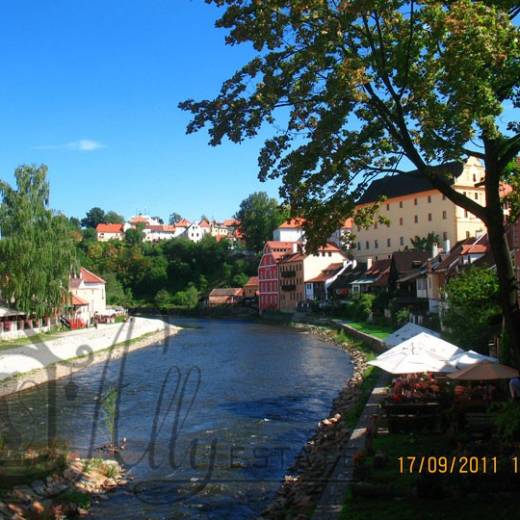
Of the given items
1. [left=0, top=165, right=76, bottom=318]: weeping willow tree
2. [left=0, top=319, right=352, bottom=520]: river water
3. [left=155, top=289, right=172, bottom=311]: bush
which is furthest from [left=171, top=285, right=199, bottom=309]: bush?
[left=0, top=319, right=352, bottom=520]: river water

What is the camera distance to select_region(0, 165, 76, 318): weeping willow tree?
1714 inches

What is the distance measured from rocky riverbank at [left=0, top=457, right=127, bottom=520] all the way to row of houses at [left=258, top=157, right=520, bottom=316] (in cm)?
3444

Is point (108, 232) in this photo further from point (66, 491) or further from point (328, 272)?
point (66, 491)

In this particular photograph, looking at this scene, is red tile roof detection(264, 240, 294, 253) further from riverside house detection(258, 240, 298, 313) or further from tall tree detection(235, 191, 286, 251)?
tall tree detection(235, 191, 286, 251)

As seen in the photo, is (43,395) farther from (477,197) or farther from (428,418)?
(477,197)

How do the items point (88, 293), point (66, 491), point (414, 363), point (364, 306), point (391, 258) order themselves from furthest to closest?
point (88, 293), point (391, 258), point (364, 306), point (414, 363), point (66, 491)

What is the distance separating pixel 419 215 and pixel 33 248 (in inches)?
1774

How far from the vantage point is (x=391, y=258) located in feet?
182

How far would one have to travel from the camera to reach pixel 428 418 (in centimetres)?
1327

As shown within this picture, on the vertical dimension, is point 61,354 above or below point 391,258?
below

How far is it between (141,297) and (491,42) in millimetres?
112503

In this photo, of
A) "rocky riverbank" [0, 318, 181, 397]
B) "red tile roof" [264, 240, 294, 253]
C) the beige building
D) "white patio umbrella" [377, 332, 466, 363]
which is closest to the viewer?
"white patio umbrella" [377, 332, 466, 363]

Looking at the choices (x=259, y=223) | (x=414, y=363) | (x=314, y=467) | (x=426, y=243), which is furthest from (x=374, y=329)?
(x=259, y=223)

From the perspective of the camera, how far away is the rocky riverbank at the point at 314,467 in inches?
398
